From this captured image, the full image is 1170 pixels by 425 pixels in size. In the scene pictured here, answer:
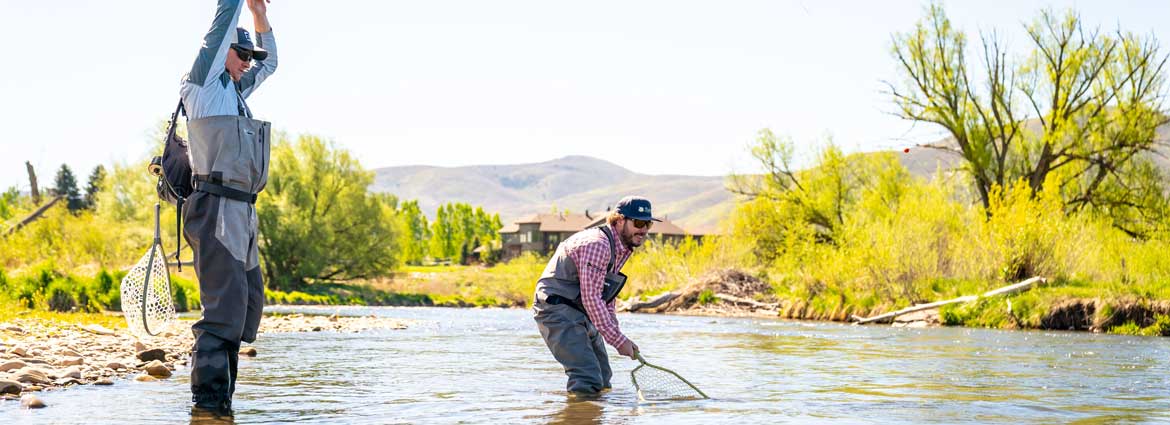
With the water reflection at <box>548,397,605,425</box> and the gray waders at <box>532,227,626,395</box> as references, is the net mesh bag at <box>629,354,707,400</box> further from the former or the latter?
the gray waders at <box>532,227,626,395</box>

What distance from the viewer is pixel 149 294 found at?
284 inches

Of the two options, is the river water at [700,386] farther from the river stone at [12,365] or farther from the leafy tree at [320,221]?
the leafy tree at [320,221]

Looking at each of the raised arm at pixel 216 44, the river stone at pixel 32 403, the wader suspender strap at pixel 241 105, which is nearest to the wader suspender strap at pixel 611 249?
the wader suspender strap at pixel 241 105

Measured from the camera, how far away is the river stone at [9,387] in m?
7.71

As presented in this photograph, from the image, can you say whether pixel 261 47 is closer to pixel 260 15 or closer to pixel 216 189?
pixel 260 15

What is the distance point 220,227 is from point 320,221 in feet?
162

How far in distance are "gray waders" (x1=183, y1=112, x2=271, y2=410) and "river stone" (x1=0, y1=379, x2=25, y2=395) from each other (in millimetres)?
1926

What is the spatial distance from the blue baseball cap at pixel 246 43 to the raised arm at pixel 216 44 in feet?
0.59

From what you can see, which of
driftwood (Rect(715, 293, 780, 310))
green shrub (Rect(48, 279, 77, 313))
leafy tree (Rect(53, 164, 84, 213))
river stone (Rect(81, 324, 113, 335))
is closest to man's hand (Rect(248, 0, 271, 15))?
river stone (Rect(81, 324, 113, 335))

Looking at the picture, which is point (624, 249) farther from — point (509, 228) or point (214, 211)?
point (509, 228)

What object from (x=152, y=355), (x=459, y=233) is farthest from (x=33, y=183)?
(x=459, y=233)

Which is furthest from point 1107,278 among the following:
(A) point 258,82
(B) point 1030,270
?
(A) point 258,82

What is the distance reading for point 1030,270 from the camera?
85.5 ft

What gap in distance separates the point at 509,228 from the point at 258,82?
143 meters
